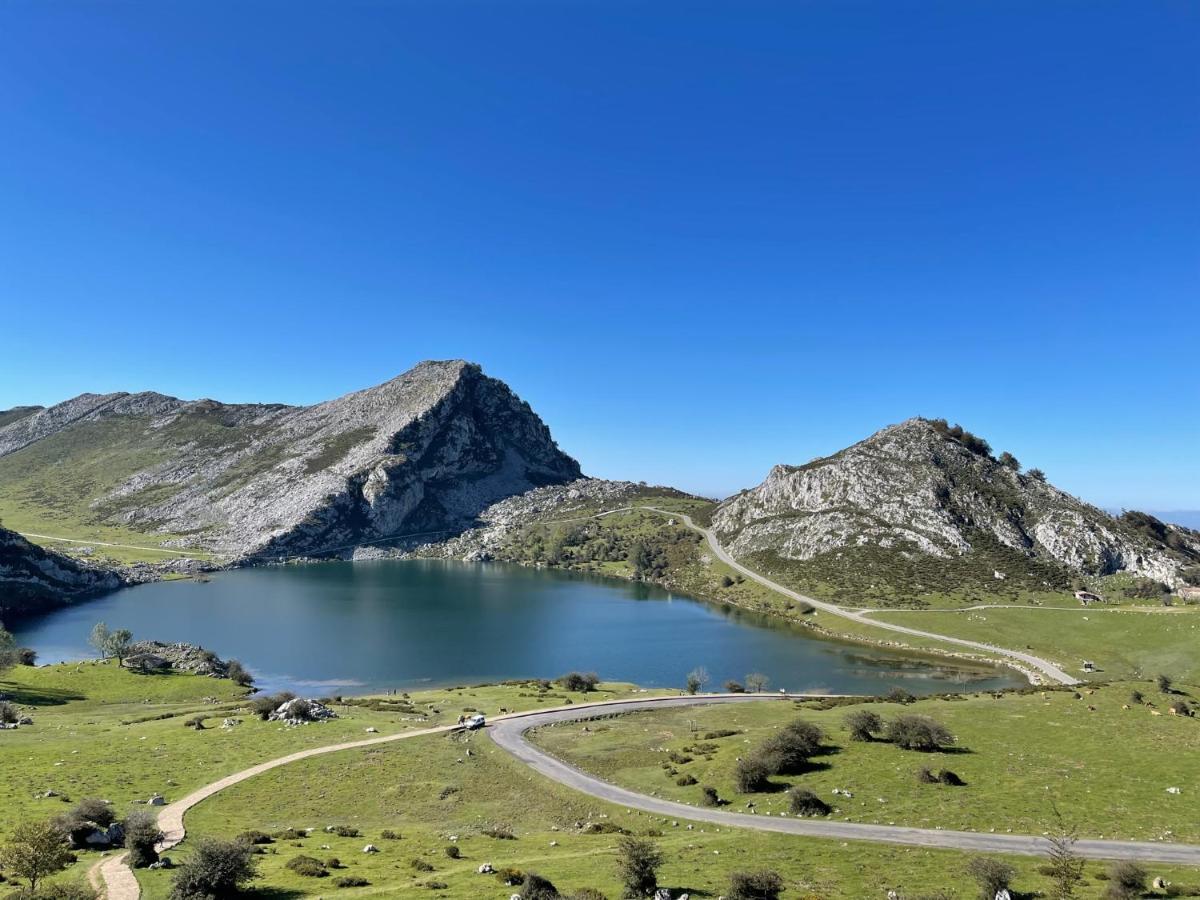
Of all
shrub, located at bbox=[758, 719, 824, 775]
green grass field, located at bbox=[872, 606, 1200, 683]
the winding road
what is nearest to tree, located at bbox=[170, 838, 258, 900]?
the winding road

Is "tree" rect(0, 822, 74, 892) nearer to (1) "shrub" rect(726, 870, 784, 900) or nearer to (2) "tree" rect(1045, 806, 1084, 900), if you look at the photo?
(1) "shrub" rect(726, 870, 784, 900)

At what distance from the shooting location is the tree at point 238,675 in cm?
9162

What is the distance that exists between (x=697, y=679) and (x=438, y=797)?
164ft

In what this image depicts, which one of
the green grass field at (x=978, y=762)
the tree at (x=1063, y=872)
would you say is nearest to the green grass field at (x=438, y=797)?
the green grass field at (x=978, y=762)

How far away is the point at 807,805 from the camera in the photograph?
124ft

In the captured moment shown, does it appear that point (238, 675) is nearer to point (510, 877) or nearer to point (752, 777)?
point (752, 777)

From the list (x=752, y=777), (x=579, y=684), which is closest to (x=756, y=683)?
(x=579, y=684)

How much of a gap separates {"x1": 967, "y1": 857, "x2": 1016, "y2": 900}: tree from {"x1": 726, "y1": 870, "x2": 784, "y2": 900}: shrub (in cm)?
807

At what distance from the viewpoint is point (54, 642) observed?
118688mm

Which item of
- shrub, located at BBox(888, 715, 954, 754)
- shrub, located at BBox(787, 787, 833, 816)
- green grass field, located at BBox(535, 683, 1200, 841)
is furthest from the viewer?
shrub, located at BBox(888, 715, 954, 754)

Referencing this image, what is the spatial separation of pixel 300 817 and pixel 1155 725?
67.5m

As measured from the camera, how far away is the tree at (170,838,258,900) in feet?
85.1

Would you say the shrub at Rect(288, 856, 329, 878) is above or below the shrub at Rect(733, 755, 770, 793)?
below

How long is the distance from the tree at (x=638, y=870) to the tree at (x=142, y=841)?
22.5m
